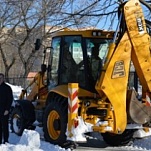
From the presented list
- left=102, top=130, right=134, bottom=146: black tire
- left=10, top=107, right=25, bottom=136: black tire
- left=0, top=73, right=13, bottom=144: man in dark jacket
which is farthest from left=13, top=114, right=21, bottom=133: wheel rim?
left=102, top=130, right=134, bottom=146: black tire

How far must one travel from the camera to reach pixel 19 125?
1252 centimetres

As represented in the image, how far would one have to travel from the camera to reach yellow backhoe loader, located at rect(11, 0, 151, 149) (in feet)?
31.6

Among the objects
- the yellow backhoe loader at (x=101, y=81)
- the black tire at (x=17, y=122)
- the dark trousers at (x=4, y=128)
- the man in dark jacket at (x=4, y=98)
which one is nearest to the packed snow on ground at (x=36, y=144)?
the black tire at (x=17, y=122)

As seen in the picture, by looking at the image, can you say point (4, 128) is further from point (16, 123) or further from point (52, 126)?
point (16, 123)

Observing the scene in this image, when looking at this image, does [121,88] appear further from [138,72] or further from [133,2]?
[133,2]

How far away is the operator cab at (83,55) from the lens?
10.4 metres

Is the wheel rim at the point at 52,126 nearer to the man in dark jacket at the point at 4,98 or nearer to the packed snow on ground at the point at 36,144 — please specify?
the packed snow on ground at the point at 36,144

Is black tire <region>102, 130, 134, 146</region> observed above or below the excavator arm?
below

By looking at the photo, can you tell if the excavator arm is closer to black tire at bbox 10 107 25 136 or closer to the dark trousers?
the dark trousers

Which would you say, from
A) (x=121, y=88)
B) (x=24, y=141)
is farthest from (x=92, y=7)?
(x=24, y=141)

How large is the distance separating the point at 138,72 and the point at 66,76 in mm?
1868

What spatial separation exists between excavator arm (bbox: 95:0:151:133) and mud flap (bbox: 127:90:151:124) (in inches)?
10.1

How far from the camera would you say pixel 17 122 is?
41.6 ft

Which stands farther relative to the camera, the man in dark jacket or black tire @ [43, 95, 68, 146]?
the man in dark jacket
